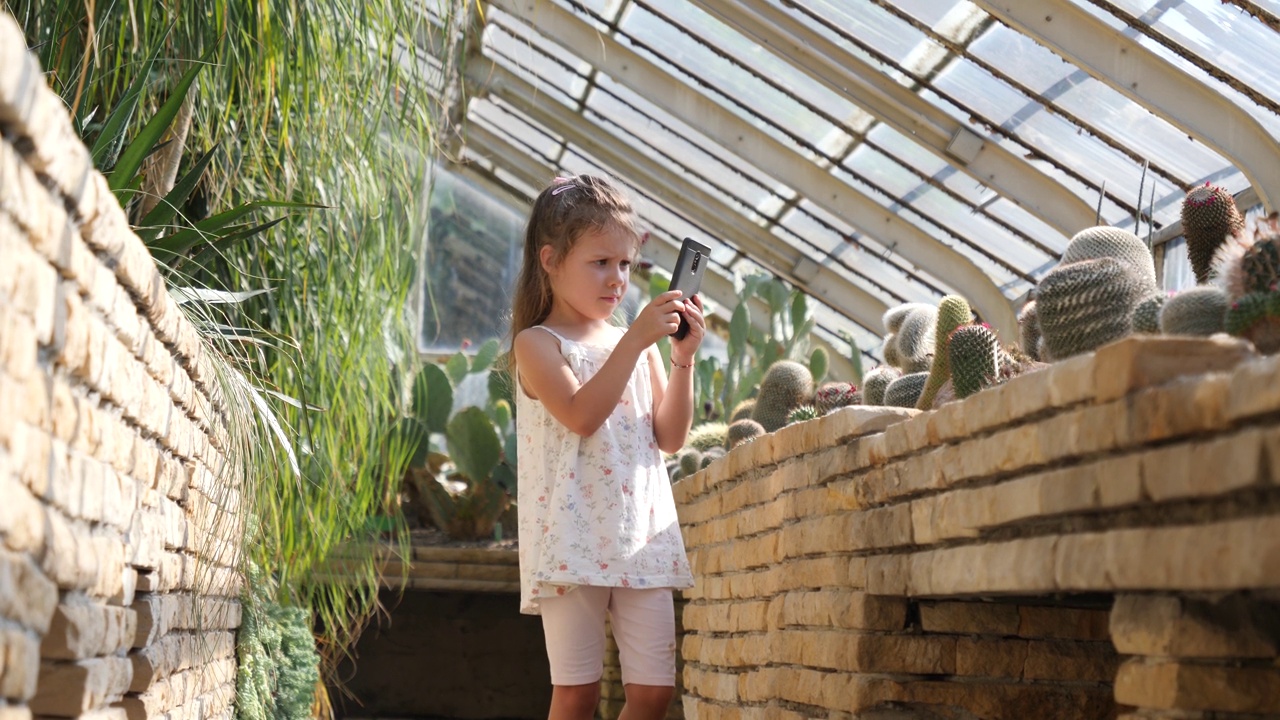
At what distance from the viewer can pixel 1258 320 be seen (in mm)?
1412

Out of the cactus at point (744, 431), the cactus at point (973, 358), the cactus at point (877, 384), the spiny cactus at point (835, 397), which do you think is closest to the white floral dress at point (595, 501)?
the cactus at point (973, 358)

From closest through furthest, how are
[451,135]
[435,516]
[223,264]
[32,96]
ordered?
[32,96] < [223,264] < [435,516] < [451,135]

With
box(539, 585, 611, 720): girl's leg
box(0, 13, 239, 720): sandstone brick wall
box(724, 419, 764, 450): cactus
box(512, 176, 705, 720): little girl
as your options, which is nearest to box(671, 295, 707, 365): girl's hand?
box(512, 176, 705, 720): little girl

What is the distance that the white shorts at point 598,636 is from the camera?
6.76 ft

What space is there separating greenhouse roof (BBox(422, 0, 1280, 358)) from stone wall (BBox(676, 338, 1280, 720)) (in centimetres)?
134

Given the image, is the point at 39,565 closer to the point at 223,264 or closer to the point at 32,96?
the point at 32,96

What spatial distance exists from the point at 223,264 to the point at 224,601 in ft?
3.26

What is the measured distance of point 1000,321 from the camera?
7.06m

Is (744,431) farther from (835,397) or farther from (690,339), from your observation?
(690,339)

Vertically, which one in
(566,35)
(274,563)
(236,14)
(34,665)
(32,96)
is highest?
(566,35)

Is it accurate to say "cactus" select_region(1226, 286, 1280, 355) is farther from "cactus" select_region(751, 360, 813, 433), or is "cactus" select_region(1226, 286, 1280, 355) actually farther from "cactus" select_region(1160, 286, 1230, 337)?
"cactus" select_region(751, 360, 813, 433)

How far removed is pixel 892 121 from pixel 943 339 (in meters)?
3.42

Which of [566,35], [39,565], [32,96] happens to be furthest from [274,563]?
[566,35]

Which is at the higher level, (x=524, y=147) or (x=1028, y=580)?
(x=524, y=147)
